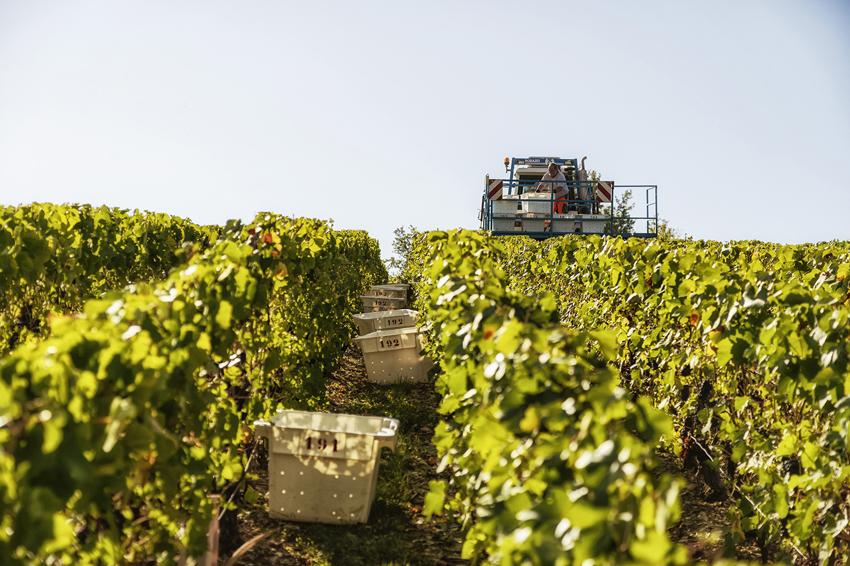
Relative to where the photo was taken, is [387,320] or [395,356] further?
[387,320]

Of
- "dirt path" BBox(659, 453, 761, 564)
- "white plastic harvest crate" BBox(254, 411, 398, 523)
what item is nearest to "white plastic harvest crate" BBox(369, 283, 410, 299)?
"dirt path" BBox(659, 453, 761, 564)

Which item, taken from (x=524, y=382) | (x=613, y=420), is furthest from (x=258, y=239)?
(x=613, y=420)

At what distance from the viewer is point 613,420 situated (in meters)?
2.02

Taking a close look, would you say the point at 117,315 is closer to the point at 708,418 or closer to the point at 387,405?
the point at 708,418

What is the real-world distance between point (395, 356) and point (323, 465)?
420 centimetres

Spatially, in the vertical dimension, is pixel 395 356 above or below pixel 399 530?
above

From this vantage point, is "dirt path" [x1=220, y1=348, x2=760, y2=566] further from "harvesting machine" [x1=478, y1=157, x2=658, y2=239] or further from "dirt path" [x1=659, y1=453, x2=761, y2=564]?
"harvesting machine" [x1=478, y1=157, x2=658, y2=239]

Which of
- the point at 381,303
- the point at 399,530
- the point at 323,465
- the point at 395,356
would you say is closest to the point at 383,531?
the point at 399,530

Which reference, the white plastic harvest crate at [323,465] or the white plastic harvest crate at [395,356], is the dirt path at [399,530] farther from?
the white plastic harvest crate at [395,356]

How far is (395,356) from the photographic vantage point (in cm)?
879

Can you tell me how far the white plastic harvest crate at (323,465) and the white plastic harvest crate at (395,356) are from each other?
3813 mm

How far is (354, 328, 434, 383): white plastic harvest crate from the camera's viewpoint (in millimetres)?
8750

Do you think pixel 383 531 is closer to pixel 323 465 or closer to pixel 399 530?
pixel 399 530

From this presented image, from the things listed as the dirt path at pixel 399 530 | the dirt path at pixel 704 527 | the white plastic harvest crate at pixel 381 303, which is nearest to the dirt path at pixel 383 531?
the dirt path at pixel 399 530
